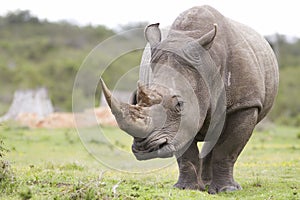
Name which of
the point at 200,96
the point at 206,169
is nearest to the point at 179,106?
the point at 200,96

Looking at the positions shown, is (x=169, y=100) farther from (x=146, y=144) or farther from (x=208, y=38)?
(x=208, y=38)

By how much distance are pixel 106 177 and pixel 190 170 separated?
1.19 meters

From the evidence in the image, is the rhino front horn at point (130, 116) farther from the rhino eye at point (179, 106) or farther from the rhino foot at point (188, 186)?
the rhino foot at point (188, 186)

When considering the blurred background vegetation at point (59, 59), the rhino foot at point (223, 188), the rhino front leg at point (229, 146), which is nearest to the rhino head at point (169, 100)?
the rhino front leg at point (229, 146)

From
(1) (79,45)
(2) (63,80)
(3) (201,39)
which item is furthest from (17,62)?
(3) (201,39)

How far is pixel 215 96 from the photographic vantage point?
7.79m

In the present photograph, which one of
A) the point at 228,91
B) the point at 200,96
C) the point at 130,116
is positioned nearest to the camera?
the point at 130,116

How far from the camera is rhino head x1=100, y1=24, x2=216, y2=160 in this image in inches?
253

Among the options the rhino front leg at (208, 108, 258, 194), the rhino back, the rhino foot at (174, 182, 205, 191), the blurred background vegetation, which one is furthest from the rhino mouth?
the blurred background vegetation

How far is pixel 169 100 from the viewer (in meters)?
6.86

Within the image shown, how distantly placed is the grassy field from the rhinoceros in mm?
501

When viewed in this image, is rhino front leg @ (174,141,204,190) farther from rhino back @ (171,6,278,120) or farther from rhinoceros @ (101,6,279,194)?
rhino back @ (171,6,278,120)

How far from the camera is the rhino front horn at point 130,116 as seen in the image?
623 centimetres

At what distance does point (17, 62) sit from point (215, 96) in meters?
43.5
